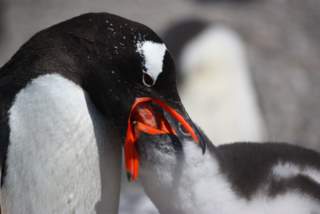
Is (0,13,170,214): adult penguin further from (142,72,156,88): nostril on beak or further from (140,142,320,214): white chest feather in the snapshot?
(140,142,320,214): white chest feather

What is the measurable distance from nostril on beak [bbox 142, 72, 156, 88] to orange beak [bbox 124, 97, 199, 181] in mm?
32

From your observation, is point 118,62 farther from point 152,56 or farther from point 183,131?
point 183,131

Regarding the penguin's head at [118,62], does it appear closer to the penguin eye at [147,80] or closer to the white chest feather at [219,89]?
the penguin eye at [147,80]

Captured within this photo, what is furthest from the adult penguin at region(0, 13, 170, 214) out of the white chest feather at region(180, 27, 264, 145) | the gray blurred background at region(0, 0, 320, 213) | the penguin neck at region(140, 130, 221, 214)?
the gray blurred background at region(0, 0, 320, 213)

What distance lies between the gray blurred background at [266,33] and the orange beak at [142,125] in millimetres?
2799

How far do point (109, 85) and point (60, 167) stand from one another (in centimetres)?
22

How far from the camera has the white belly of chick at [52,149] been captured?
1.62 metres

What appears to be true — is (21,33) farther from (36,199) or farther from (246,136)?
(36,199)

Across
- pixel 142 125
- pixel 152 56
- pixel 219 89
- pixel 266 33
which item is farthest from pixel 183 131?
pixel 266 33

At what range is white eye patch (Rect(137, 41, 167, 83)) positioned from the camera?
63.1 inches

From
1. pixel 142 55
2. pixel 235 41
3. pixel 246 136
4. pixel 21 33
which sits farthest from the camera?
pixel 21 33

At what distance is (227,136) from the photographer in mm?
4082

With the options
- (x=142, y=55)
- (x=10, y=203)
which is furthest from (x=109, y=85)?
(x=10, y=203)

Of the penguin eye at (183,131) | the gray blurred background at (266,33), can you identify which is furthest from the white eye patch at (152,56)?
the gray blurred background at (266,33)
